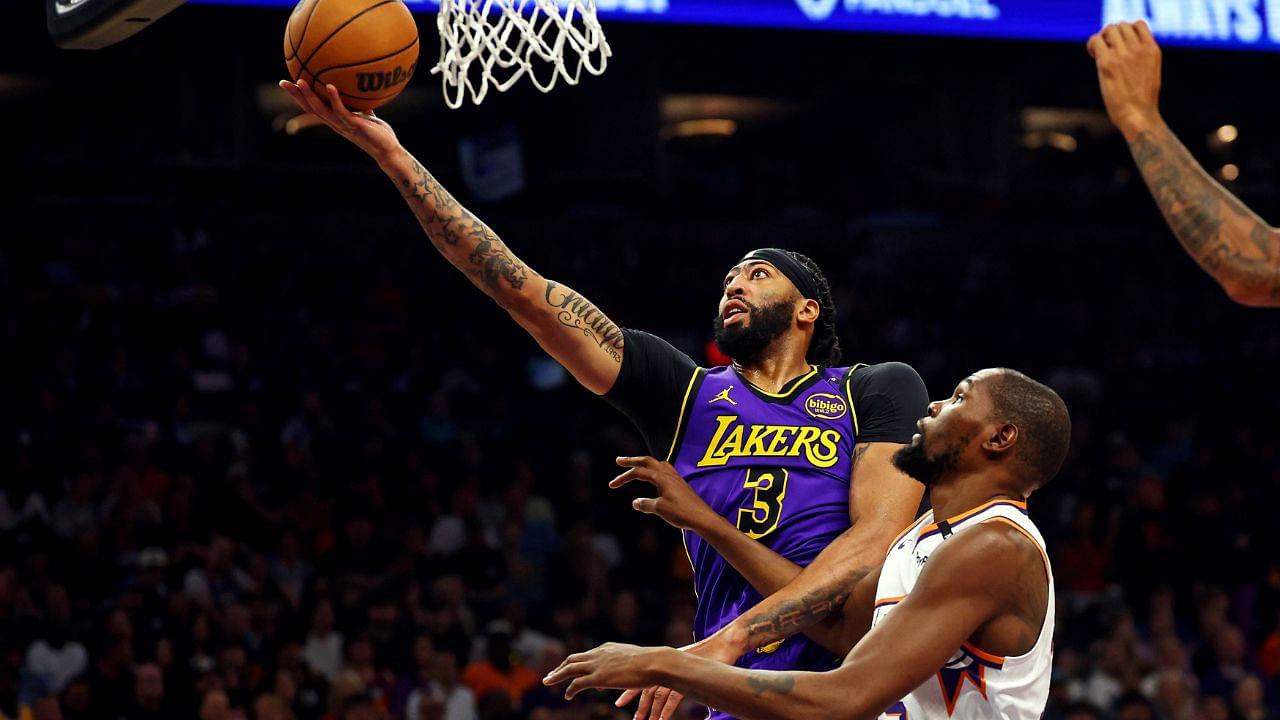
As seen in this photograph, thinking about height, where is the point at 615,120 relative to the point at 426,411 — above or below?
above

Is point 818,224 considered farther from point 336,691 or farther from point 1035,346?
point 336,691

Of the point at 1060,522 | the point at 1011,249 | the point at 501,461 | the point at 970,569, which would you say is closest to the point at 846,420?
the point at 970,569

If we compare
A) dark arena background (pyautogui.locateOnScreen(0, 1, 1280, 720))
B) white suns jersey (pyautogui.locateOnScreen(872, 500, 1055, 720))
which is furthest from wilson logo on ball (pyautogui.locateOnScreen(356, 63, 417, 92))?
dark arena background (pyautogui.locateOnScreen(0, 1, 1280, 720))

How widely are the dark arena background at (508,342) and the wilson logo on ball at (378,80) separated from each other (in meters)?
3.78

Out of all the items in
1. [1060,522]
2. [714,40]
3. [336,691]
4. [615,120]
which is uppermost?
[714,40]

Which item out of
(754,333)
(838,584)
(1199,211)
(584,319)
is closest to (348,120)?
(584,319)

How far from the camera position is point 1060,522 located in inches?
501

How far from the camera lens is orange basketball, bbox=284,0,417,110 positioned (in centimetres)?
389

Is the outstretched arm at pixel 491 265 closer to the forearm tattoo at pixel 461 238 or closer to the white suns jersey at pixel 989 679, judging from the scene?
the forearm tattoo at pixel 461 238

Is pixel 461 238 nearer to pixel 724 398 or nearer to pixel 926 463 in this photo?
pixel 724 398

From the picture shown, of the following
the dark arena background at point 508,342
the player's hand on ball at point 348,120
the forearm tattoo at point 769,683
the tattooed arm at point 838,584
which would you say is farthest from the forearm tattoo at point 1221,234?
the dark arena background at point 508,342

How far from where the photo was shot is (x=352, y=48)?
390 centimetres

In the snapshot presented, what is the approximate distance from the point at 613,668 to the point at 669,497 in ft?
2.68

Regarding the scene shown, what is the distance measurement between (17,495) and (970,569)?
8.18m
